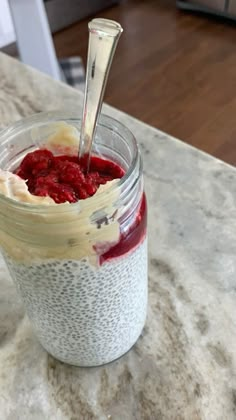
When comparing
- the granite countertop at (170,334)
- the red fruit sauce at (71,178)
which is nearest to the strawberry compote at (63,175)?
the red fruit sauce at (71,178)

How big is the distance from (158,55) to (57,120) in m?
1.03

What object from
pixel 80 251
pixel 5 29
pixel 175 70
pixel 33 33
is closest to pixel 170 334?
pixel 80 251

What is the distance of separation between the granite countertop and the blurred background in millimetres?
513

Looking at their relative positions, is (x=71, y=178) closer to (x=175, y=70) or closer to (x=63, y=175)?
(x=63, y=175)

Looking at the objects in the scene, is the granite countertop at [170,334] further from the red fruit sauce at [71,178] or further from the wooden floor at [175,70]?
the wooden floor at [175,70]

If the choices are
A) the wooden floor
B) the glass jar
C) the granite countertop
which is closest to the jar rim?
the glass jar

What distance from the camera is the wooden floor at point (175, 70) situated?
41.4 inches

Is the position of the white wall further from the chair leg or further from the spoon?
the spoon

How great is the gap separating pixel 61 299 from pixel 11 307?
118mm

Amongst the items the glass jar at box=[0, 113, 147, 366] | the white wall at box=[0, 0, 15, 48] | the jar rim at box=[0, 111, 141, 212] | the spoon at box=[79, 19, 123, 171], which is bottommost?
the white wall at box=[0, 0, 15, 48]

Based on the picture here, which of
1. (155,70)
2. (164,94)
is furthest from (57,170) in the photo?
(155,70)

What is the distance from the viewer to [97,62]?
29 cm

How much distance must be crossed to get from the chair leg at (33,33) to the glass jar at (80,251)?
27.0 inches

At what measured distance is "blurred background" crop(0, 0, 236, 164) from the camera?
1.00 meters
